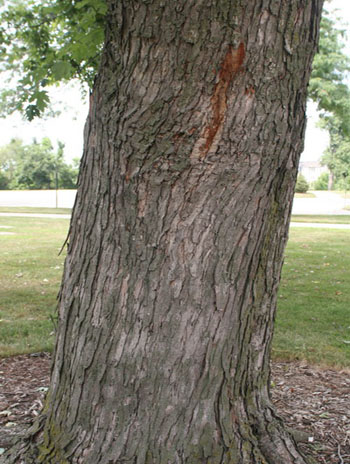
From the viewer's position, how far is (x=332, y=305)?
21.4 feet

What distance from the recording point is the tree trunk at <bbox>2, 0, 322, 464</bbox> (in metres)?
2.01

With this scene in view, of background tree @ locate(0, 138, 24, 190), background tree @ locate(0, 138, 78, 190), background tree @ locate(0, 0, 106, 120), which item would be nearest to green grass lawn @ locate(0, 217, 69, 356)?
background tree @ locate(0, 0, 106, 120)

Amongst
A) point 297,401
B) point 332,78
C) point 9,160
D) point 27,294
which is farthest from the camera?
point 9,160

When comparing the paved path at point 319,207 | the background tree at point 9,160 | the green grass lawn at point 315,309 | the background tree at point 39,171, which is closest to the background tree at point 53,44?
the green grass lawn at point 315,309

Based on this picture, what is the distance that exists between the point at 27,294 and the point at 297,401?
456 centimetres

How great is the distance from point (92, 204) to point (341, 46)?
77.0 feet

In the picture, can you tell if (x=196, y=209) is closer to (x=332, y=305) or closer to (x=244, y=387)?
(x=244, y=387)

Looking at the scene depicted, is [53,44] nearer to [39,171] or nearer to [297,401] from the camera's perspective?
[297,401]

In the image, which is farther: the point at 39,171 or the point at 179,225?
the point at 39,171

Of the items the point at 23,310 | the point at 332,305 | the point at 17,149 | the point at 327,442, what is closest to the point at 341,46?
the point at 332,305

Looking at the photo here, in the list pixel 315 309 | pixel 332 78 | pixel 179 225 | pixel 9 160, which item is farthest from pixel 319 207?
pixel 9 160

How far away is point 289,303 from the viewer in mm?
6598

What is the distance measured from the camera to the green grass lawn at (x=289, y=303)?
4.77 meters

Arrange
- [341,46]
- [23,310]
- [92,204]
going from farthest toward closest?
[341,46]
[23,310]
[92,204]
